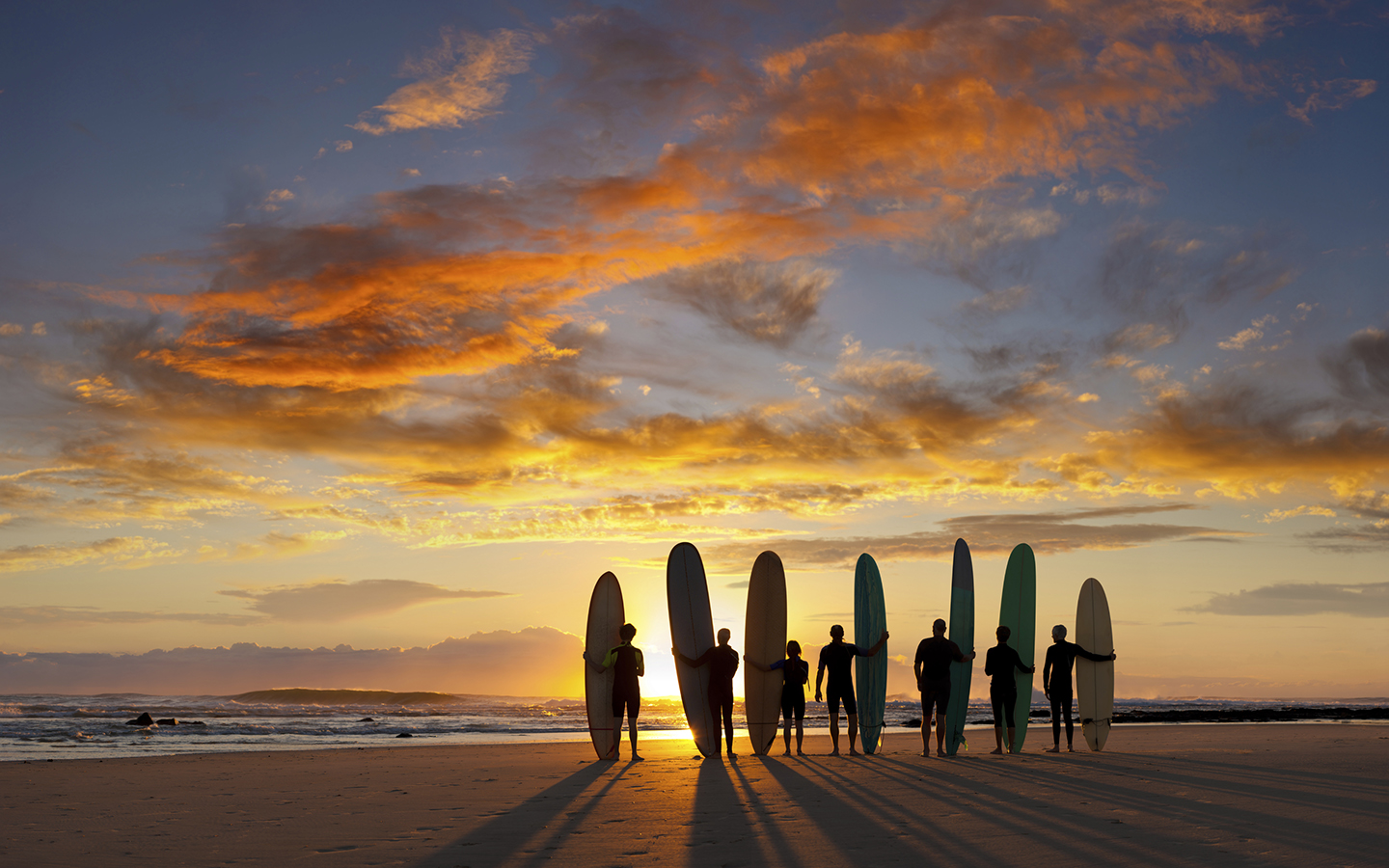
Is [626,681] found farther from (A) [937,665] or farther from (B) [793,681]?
(A) [937,665]

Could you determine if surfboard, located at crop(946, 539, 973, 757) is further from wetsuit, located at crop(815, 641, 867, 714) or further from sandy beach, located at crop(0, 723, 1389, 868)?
wetsuit, located at crop(815, 641, 867, 714)

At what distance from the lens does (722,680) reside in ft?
35.8

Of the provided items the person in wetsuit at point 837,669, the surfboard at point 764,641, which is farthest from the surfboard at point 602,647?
the person in wetsuit at point 837,669

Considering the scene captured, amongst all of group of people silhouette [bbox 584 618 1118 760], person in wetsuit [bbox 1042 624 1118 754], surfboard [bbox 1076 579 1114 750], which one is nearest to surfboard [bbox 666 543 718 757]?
group of people silhouette [bbox 584 618 1118 760]

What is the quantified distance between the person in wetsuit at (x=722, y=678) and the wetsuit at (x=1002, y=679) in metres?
3.20

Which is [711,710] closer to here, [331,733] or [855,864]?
[855,864]

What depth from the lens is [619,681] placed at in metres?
10.5

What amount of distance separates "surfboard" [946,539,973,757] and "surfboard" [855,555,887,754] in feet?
3.08

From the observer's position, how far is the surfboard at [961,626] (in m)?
12.1

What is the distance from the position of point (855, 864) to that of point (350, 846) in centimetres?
302

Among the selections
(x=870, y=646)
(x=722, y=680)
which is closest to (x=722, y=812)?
(x=722, y=680)

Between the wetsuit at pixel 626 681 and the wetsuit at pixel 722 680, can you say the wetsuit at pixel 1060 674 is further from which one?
the wetsuit at pixel 626 681

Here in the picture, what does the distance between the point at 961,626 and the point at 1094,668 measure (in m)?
2.25

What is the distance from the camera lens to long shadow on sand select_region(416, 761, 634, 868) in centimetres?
494
